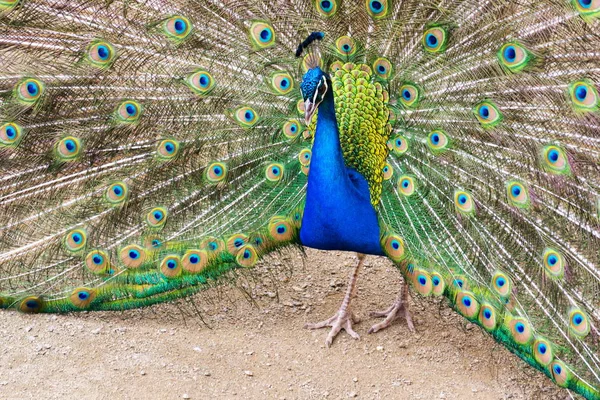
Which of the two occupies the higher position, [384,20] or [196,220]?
[384,20]

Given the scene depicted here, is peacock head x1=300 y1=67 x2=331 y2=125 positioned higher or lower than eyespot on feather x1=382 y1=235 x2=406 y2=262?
higher

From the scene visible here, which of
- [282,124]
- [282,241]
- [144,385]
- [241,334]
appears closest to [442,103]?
[282,124]

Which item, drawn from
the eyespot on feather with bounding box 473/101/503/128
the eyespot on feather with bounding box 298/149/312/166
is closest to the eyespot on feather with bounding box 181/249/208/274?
the eyespot on feather with bounding box 298/149/312/166

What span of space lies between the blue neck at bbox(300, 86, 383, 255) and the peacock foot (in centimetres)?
48

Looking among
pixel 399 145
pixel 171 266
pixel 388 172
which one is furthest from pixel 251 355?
pixel 399 145

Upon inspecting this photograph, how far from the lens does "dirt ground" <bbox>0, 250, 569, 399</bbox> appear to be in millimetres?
2867

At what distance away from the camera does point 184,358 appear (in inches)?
119

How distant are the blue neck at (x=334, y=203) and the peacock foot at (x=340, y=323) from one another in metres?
0.48

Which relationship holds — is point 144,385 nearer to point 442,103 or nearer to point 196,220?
point 196,220

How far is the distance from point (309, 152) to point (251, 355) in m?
0.90

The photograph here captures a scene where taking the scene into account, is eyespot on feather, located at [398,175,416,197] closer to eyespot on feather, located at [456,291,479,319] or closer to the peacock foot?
eyespot on feather, located at [456,291,479,319]

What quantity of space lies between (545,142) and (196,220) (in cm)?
136

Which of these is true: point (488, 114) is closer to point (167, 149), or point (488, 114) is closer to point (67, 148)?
point (167, 149)

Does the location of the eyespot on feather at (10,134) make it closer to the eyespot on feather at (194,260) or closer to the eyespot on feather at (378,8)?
the eyespot on feather at (194,260)
